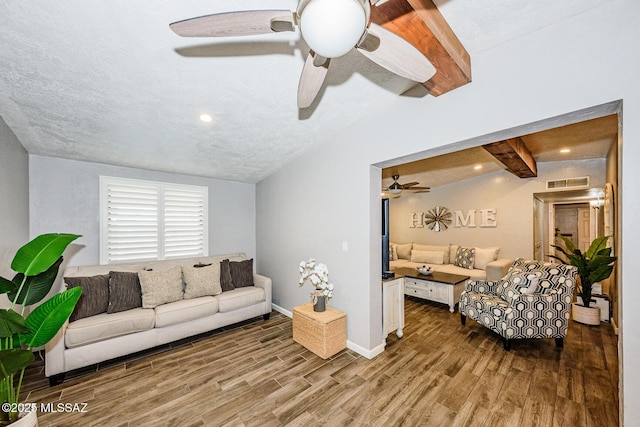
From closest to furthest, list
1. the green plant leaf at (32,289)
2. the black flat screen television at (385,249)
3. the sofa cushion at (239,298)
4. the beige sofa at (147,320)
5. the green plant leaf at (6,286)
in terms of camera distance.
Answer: the green plant leaf at (6,286), the green plant leaf at (32,289), the beige sofa at (147,320), the black flat screen television at (385,249), the sofa cushion at (239,298)

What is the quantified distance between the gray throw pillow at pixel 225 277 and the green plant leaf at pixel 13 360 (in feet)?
7.55

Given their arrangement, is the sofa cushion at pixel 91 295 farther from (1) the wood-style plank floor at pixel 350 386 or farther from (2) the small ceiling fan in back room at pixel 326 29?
(2) the small ceiling fan in back room at pixel 326 29

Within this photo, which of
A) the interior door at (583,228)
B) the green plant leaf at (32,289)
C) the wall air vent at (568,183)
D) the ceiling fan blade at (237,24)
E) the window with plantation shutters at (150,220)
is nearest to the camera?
the ceiling fan blade at (237,24)

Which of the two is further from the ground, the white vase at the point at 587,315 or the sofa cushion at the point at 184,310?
the sofa cushion at the point at 184,310

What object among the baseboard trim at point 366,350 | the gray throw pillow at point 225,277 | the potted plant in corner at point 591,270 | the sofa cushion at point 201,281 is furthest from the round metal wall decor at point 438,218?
the sofa cushion at point 201,281

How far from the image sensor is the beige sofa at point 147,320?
235 centimetres

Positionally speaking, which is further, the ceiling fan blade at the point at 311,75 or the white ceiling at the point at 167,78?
the white ceiling at the point at 167,78

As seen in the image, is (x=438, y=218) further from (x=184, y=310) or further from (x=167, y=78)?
(x=167, y=78)

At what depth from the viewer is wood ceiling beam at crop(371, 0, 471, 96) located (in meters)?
1.45

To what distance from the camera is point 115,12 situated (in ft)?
4.57

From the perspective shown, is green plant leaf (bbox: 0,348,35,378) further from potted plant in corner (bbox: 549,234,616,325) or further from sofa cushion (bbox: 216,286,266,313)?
potted plant in corner (bbox: 549,234,616,325)

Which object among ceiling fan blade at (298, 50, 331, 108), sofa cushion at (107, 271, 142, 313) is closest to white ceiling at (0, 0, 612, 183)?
ceiling fan blade at (298, 50, 331, 108)

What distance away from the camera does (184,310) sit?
300 centimetres

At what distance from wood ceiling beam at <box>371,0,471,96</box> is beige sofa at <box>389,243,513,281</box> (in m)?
3.84
